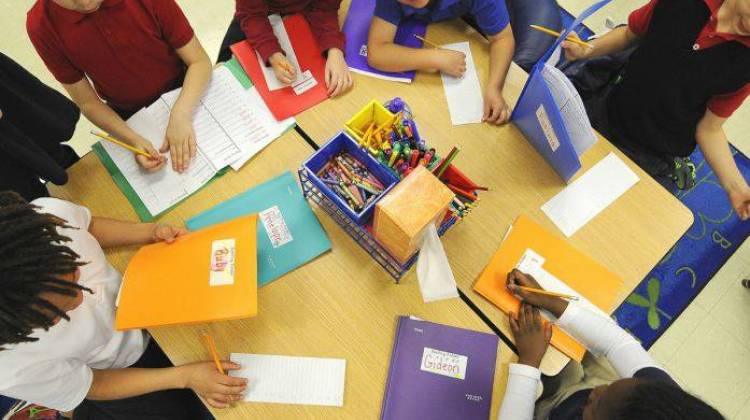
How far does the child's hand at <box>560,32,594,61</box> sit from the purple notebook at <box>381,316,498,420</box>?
3.12 feet

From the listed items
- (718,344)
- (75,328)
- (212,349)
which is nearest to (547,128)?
(212,349)

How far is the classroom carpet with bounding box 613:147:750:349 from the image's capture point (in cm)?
172

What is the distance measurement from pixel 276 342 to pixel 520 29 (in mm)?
1407

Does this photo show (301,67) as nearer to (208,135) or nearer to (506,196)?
(208,135)

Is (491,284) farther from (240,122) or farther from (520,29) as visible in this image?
(520,29)

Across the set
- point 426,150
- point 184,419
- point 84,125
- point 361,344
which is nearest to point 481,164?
point 426,150

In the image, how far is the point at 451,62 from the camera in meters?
1.27

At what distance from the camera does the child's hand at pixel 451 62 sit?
50.0 inches

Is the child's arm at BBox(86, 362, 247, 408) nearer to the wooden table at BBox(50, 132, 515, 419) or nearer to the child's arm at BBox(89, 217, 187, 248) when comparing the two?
the wooden table at BBox(50, 132, 515, 419)

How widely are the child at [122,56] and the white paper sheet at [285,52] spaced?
165 mm

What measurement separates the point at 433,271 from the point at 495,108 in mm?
514

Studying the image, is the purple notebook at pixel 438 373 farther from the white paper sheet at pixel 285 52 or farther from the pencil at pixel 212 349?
the white paper sheet at pixel 285 52

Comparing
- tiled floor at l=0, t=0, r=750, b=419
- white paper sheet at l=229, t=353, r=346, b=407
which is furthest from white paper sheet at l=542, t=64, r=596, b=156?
tiled floor at l=0, t=0, r=750, b=419

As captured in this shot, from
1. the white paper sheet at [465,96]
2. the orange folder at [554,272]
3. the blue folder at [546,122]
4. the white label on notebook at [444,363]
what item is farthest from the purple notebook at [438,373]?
the white paper sheet at [465,96]
